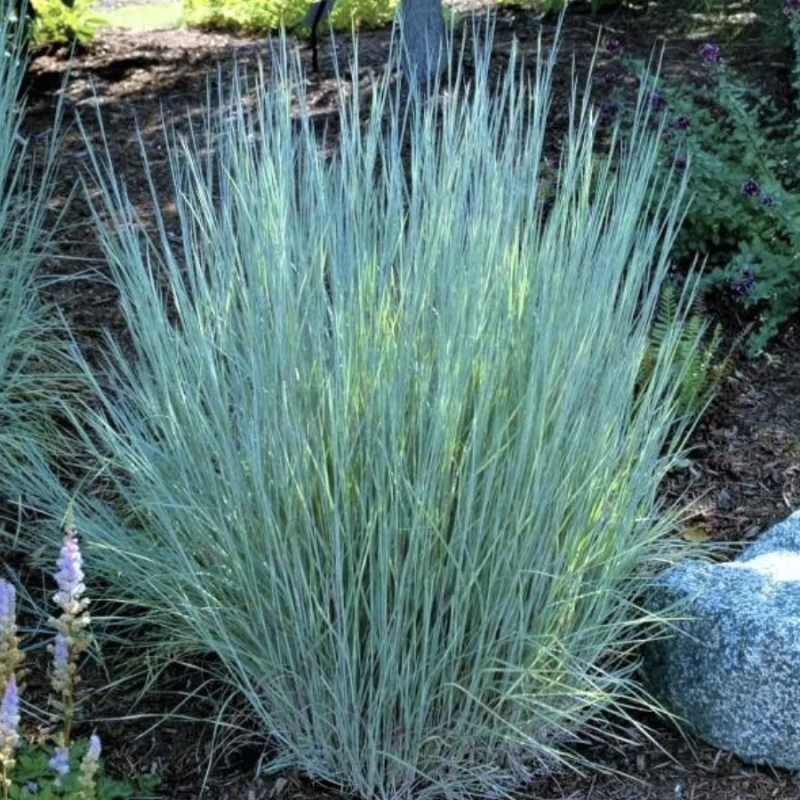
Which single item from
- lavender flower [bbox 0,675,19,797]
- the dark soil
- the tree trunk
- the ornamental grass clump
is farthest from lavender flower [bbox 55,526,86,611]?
the tree trunk

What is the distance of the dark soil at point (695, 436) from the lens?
9.38 ft

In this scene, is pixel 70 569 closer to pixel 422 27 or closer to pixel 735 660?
pixel 735 660

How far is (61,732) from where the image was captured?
7.75 ft

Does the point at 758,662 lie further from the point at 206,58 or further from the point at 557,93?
the point at 206,58

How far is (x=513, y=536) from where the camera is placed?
2.62 metres

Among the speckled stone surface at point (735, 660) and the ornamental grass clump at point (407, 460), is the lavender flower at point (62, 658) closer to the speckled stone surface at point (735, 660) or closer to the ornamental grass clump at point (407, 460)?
the ornamental grass clump at point (407, 460)

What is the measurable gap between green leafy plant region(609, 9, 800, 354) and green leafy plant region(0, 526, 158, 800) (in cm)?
232

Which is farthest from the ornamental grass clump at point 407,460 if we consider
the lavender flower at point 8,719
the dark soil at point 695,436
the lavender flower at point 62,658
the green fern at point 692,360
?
the green fern at point 692,360

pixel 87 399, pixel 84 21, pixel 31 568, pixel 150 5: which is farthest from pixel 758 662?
pixel 150 5

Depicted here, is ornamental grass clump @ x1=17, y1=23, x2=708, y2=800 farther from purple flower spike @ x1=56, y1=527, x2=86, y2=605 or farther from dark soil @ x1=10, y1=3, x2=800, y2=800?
purple flower spike @ x1=56, y1=527, x2=86, y2=605

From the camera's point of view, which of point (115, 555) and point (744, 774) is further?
point (115, 555)

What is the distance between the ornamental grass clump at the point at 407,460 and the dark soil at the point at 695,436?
0.13 m

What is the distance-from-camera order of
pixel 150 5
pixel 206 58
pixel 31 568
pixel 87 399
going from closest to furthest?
pixel 31 568 → pixel 87 399 → pixel 206 58 → pixel 150 5

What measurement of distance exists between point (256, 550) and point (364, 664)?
30 centimetres
